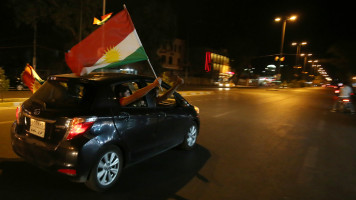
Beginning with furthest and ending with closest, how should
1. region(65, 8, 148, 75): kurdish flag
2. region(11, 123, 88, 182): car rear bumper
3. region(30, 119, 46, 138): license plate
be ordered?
region(65, 8, 148, 75): kurdish flag → region(30, 119, 46, 138): license plate → region(11, 123, 88, 182): car rear bumper

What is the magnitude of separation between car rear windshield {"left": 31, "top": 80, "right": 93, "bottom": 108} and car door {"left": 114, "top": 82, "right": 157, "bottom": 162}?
1.51 ft

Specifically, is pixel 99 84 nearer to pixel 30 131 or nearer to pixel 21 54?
pixel 30 131

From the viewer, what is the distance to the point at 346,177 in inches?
185

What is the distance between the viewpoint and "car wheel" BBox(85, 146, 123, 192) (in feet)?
11.7

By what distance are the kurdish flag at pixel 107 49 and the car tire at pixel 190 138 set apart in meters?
1.73

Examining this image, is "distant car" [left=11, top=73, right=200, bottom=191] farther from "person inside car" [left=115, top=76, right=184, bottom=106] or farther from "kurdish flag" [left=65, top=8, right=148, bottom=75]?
"kurdish flag" [left=65, top=8, right=148, bottom=75]

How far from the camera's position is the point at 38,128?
3.59 m

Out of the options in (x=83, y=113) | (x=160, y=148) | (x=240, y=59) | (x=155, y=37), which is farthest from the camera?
(x=240, y=59)

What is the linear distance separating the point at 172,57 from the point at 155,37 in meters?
25.3

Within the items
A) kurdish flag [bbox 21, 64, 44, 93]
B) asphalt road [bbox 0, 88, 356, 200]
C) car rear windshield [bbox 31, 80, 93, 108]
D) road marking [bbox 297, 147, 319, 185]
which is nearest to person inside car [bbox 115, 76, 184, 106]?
car rear windshield [bbox 31, 80, 93, 108]

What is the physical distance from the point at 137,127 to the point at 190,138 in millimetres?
1943

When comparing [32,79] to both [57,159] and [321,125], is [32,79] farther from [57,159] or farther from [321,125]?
[321,125]

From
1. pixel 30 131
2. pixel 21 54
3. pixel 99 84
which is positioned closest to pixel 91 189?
pixel 30 131

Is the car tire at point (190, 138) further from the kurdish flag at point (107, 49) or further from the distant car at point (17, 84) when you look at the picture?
the distant car at point (17, 84)
